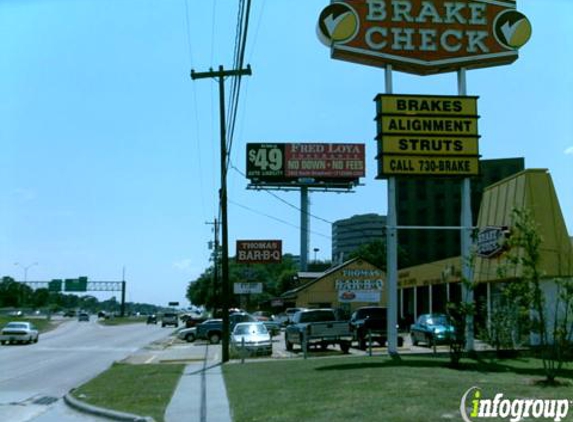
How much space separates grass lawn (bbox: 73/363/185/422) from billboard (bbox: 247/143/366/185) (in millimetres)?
55182

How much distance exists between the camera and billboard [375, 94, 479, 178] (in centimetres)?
2153

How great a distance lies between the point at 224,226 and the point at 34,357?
11.7 meters

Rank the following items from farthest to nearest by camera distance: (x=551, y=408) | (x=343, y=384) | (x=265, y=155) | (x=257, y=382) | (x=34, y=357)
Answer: (x=265, y=155)
(x=34, y=357)
(x=257, y=382)
(x=343, y=384)
(x=551, y=408)

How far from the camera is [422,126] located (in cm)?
2166

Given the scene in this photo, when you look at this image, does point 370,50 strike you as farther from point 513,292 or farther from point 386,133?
point 513,292

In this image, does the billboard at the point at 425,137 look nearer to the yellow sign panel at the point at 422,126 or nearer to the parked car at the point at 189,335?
the yellow sign panel at the point at 422,126

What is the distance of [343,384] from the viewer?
13422 millimetres

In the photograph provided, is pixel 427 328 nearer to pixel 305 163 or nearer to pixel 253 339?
pixel 253 339

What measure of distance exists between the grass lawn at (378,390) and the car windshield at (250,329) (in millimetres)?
13383

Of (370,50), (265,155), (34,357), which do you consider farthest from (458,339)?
(265,155)

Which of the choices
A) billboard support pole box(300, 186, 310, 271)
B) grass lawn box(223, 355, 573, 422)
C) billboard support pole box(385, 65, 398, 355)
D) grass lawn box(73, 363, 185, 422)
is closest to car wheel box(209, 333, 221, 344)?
grass lawn box(73, 363, 185, 422)

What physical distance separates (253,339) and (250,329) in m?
1.66

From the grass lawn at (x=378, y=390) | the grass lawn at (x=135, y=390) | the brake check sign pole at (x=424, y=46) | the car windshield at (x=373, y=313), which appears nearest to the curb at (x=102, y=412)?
the grass lawn at (x=135, y=390)

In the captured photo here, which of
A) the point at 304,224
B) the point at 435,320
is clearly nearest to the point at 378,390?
the point at 435,320
